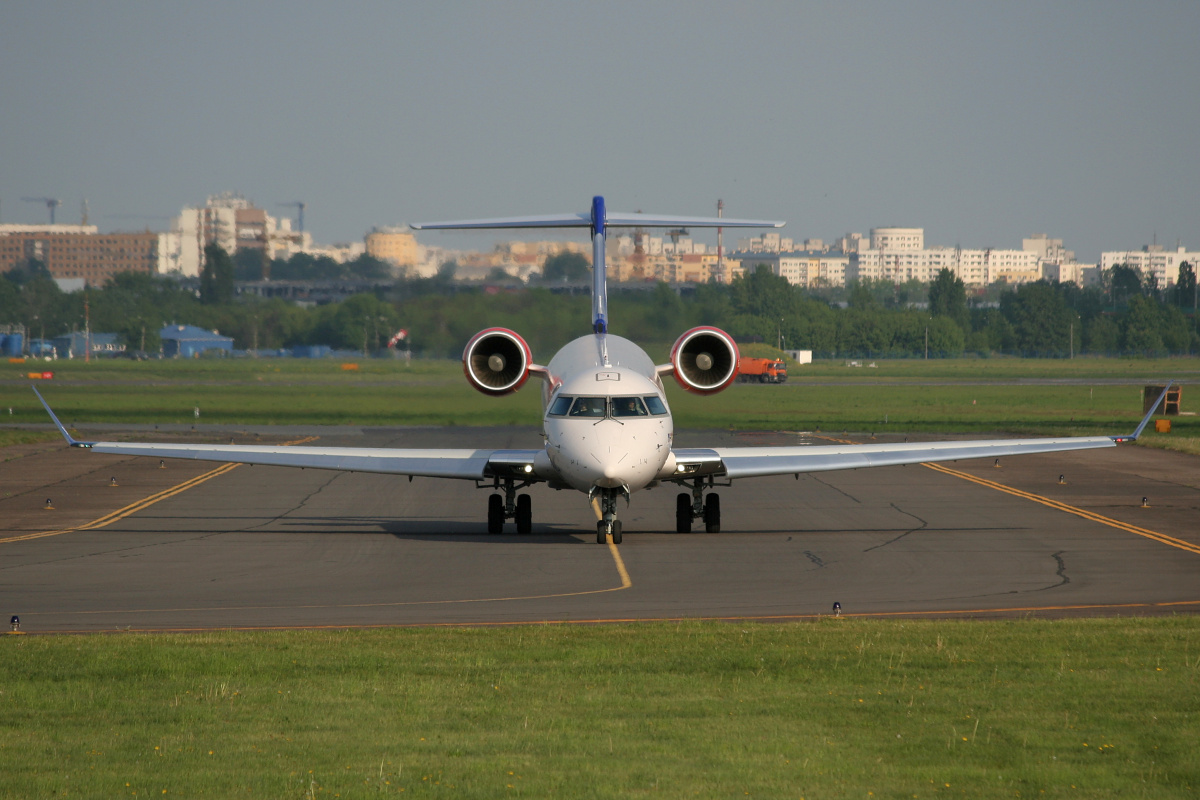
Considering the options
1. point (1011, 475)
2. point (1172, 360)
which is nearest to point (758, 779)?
point (1011, 475)

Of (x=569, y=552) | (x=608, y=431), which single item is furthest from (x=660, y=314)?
(x=569, y=552)

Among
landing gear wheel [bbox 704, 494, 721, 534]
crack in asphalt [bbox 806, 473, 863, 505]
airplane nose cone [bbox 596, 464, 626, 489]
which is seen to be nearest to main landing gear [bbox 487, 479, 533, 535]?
airplane nose cone [bbox 596, 464, 626, 489]

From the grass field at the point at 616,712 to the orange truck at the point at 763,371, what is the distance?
8023cm

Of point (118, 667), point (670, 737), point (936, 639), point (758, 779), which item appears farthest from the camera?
point (936, 639)

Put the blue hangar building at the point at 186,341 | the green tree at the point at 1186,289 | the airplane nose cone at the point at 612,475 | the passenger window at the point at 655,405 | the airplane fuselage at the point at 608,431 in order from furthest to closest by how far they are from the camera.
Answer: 1. the green tree at the point at 1186,289
2. the blue hangar building at the point at 186,341
3. the passenger window at the point at 655,405
4. the airplane fuselage at the point at 608,431
5. the airplane nose cone at the point at 612,475

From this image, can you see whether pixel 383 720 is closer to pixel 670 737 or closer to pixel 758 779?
pixel 670 737

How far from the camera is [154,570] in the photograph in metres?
20.7

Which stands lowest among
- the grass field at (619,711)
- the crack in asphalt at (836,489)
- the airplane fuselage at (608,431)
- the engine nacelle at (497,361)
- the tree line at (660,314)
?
the crack in asphalt at (836,489)

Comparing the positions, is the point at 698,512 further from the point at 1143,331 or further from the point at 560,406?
the point at 1143,331

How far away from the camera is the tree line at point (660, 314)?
134 ft

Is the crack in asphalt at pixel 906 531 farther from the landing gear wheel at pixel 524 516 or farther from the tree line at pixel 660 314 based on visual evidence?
the tree line at pixel 660 314

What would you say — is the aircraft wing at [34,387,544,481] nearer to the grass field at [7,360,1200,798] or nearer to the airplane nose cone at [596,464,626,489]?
the airplane nose cone at [596,464,626,489]

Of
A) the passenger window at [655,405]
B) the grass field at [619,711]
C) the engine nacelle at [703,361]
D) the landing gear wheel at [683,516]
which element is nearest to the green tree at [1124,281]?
the engine nacelle at [703,361]

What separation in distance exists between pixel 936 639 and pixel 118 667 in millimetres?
8511
